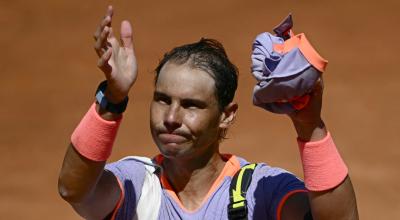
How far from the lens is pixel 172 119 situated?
3314mm

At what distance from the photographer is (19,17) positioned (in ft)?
28.0

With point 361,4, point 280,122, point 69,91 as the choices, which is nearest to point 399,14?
point 361,4

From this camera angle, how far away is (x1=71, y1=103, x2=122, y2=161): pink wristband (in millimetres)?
3232

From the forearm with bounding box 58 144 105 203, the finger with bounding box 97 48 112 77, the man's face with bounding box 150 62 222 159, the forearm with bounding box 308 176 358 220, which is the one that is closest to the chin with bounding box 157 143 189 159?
the man's face with bounding box 150 62 222 159

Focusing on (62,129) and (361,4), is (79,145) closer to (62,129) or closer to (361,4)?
(62,129)

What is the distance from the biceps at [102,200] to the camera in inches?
130

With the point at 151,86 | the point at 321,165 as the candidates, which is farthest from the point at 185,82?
the point at 151,86

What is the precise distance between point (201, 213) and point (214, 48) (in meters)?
0.68

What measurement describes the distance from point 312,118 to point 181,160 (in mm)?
613

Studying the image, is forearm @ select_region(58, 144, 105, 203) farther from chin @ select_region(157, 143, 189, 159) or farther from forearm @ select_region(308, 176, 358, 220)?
forearm @ select_region(308, 176, 358, 220)

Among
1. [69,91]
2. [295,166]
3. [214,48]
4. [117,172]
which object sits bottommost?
[295,166]

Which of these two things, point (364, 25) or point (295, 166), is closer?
point (295, 166)

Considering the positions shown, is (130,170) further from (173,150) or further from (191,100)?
(191,100)

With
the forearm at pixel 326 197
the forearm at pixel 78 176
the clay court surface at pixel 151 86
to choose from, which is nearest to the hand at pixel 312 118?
the forearm at pixel 326 197
